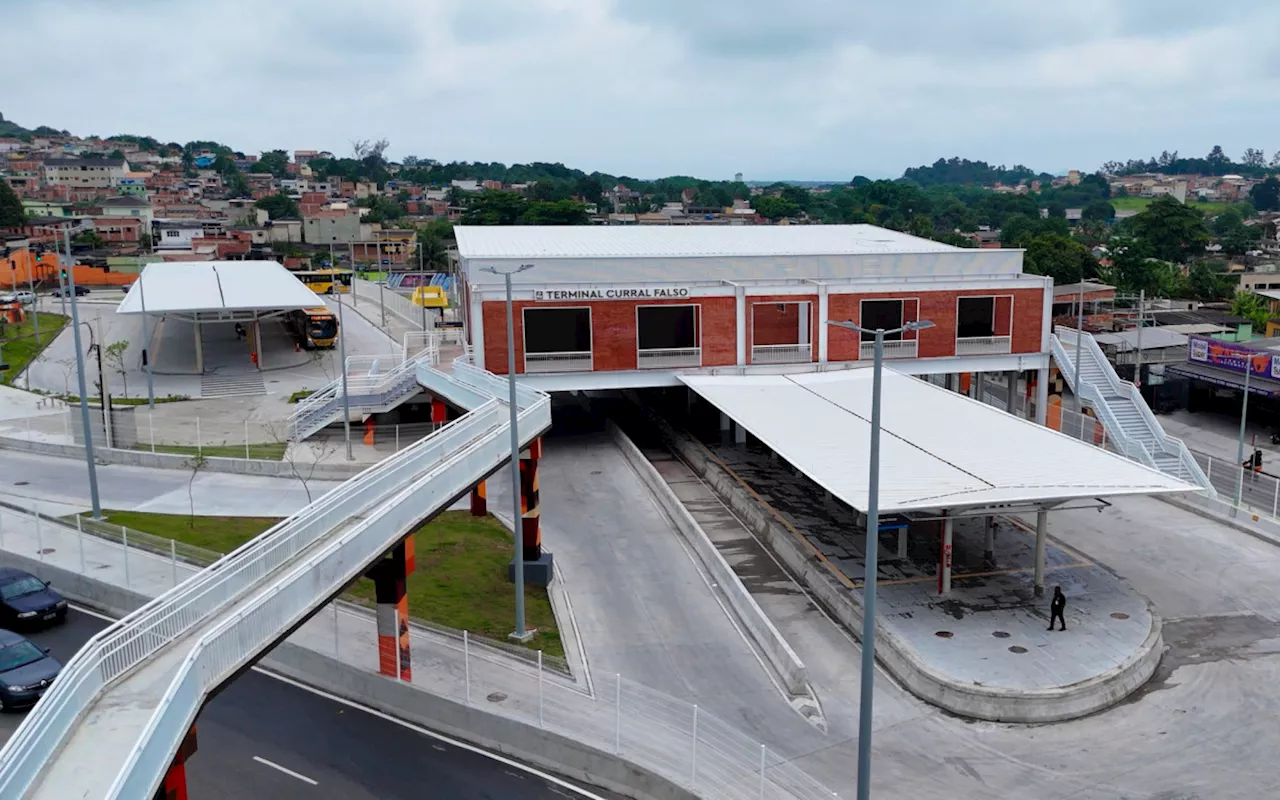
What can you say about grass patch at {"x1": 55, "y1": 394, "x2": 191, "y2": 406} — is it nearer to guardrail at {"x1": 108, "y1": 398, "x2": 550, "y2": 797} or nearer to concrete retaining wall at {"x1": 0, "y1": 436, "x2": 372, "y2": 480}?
concrete retaining wall at {"x1": 0, "y1": 436, "x2": 372, "y2": 480}

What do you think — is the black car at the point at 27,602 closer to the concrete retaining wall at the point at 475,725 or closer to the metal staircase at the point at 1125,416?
the concrete retaining wall at the point at 475,725

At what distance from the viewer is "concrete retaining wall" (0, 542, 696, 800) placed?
68.6 feet

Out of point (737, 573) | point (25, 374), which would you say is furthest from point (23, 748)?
point (25, 374)

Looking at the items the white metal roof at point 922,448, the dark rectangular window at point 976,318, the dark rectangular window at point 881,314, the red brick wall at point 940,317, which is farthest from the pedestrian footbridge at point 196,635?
the dark rectangular window at point 976,318

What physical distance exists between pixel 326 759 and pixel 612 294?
94.6 ft

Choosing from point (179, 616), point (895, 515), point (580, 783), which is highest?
point (179, 616)

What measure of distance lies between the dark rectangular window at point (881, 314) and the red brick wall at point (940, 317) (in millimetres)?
445

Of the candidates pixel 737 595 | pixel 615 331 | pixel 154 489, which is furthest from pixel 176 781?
pixel 615 331

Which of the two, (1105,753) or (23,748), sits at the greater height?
(23,748)

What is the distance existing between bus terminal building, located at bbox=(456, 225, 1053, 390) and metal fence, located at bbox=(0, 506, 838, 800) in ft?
69.6

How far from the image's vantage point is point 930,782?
21.2m

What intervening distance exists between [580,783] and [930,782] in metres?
6.90

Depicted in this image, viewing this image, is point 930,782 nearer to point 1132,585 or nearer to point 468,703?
point 468,703

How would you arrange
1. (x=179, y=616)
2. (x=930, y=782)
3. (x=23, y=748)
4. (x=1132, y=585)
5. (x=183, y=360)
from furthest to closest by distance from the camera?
(x=183, y=360)
(x=1132, y=585)
(x=930, y=782)
(x=179, y=616)
(x=23, y=748)
